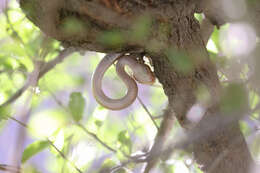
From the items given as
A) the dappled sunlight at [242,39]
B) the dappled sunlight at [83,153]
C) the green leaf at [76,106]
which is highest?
the dappled sunlight at [242,39]

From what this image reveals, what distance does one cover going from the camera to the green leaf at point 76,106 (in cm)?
128

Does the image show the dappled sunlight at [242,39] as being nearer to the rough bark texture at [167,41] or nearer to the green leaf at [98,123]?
the rough bark texture at [167,41]

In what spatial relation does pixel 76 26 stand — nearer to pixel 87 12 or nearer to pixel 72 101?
pixel 87 12

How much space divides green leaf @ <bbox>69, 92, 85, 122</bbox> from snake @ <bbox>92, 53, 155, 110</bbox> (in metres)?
0.12

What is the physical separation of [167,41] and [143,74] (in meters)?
0.16

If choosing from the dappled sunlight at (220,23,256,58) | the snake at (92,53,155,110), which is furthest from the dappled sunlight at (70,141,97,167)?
the dappled sunlight at (220,23,256,58)

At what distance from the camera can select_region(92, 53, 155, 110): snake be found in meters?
1.03

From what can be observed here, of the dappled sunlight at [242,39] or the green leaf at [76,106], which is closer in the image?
the dappled sunlight at [242,39]

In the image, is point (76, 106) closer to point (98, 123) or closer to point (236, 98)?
point (98, 123)

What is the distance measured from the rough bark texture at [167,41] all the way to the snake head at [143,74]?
0.22 ft

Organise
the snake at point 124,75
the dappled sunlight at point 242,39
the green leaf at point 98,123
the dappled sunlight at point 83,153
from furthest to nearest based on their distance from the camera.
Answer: the green leaf at point 98,123
the dappled sunlight at point 83,153
the snake at point 124,75
the dappled sunlight at point 242,39

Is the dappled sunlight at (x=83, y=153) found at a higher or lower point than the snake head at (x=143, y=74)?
lower

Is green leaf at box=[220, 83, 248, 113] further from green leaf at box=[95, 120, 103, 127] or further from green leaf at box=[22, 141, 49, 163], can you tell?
green leaf at box=[95, 120, 103, 127]

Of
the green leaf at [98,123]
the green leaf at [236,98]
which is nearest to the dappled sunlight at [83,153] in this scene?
the green leaf at [98,123]
